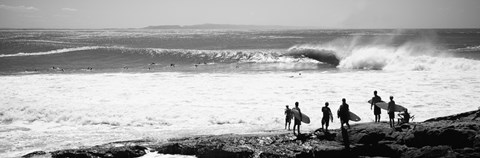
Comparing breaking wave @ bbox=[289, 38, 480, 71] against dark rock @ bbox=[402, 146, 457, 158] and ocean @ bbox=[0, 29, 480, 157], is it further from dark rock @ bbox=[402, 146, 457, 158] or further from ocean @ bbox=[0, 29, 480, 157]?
dark rock @ bbox=[402, 146, 457, 158]

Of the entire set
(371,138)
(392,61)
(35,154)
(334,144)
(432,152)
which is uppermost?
(392,61)

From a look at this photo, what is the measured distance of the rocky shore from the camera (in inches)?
348

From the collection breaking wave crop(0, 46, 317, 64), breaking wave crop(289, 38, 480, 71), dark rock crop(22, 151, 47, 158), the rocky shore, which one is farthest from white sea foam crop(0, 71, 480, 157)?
breaking wave crop(0, 46, 317, 64)

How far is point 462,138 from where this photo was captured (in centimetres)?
881

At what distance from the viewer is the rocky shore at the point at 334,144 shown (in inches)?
348

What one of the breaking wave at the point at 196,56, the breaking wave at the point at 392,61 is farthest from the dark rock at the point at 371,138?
the breaking wave at the point at 196,56

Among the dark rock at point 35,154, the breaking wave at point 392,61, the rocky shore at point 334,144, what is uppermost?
the breaking wave at point 392,61

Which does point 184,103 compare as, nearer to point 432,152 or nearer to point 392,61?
point 432,152

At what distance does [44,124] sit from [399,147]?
1363cm

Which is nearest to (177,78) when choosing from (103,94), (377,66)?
(103,94)

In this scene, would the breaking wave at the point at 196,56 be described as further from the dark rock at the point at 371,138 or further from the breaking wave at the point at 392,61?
the dark rock at the point at 371,138

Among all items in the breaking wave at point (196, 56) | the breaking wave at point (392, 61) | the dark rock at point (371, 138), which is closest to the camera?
the dark rock at point (371, 138)

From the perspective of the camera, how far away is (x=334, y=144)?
10.1 m

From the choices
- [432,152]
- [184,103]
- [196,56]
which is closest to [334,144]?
[432,152]
